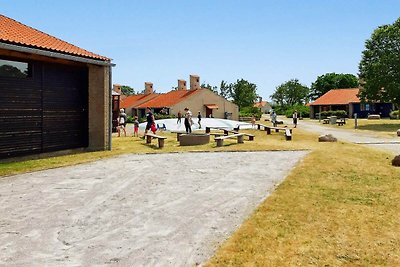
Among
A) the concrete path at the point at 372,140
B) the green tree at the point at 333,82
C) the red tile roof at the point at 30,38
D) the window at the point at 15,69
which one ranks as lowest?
the concrete path at the point at 372,140

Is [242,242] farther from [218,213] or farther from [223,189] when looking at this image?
[223,189]

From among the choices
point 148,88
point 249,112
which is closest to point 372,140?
point 249,112

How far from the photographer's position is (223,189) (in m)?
Answer: 8.23

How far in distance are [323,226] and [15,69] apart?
11.7 meters

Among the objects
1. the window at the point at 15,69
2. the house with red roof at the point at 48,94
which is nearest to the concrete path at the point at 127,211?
the house with red roof at the point at 48,94

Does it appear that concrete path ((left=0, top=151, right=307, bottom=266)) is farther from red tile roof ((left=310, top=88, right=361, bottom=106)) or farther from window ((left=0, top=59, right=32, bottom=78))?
red tile roof ((left=310, top=88, right=361, bottom=106))

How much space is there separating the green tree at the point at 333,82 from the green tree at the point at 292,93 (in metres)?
4.01

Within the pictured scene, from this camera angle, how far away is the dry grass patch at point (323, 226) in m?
4.53

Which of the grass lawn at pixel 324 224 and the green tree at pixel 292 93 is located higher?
the green tree at pixel 292 93

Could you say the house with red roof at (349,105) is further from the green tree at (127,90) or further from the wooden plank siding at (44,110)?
the green tree at (127,90)

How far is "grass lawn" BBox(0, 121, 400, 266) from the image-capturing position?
179 inches

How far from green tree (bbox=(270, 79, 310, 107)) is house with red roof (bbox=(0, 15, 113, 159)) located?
9293 cm

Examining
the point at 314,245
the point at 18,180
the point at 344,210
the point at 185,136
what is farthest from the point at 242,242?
the point at 185,136

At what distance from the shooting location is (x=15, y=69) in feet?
42.2
